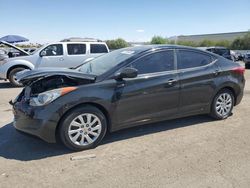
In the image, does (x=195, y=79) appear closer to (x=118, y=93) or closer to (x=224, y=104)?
Answer: (x=224, y=104)

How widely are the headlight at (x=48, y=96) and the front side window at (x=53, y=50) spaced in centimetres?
802

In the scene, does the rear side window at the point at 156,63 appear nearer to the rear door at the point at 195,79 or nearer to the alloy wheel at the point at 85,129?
the rear door at the point at 195,79

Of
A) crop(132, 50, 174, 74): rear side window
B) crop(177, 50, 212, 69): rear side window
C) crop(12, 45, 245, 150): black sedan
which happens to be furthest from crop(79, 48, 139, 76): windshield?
crop(177, 50, 212, 69): rear side window

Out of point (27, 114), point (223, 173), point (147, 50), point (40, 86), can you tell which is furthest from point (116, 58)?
point (223, 173)

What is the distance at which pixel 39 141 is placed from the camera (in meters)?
4.87

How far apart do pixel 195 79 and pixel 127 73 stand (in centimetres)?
154

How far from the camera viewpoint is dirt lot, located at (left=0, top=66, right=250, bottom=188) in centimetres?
355

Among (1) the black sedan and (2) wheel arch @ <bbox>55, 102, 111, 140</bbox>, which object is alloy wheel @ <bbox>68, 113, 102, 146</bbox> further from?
(2) wheel arch @ <bbox>55, 102, 111, 140</bbox>

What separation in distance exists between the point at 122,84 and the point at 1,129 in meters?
2.57

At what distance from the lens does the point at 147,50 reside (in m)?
5.16

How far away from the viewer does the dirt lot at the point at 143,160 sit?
3547 millimetres

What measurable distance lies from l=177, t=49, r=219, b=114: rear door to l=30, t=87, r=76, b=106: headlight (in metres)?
2.09

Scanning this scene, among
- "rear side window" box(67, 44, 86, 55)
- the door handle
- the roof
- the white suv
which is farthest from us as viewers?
the roof

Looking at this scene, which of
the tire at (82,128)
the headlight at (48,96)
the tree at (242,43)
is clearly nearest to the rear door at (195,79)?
the tire at (82,128)
